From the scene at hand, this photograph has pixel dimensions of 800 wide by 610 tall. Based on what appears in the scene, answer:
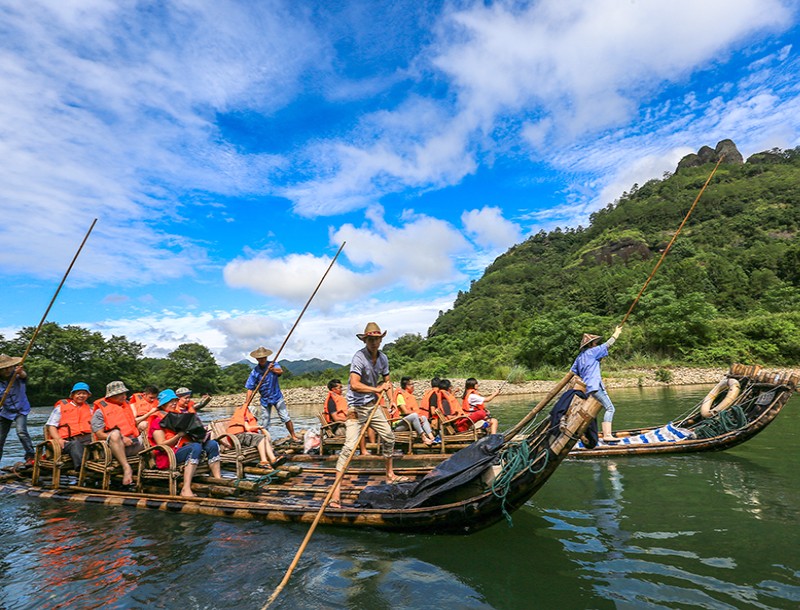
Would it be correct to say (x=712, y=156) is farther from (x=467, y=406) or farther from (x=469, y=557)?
(x=469, y=557)

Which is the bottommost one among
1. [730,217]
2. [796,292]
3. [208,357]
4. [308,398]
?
[308,398]

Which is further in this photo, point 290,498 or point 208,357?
point 208,357

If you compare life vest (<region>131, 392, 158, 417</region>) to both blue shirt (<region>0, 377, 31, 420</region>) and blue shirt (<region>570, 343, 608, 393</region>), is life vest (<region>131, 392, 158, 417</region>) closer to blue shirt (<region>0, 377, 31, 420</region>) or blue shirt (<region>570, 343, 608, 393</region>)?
blue shirt (<region>0, 377, 31, 420</region>)

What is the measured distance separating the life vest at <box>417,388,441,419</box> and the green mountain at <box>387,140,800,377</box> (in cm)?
2706

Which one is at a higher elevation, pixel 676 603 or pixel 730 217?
pixel 730 217

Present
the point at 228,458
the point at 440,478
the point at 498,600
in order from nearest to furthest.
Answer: the point at 498,600 < the point at 440,478 < the point at 228,458

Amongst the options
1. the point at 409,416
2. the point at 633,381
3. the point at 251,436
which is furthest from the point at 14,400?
the point at 633,381

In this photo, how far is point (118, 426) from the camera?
7613 mm

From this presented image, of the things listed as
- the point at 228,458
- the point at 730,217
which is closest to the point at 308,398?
the point at 228,458

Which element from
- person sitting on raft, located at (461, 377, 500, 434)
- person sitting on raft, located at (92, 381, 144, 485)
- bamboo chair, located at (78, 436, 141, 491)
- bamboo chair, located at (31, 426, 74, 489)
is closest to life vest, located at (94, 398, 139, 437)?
person sitting on raft, located at (92, 381, 144, 485)

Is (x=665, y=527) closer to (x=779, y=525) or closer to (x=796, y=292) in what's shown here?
(x=779, y=525)

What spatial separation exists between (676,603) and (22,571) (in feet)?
21.9

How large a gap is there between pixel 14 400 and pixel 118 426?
2.51m

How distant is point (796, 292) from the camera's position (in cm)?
3778
